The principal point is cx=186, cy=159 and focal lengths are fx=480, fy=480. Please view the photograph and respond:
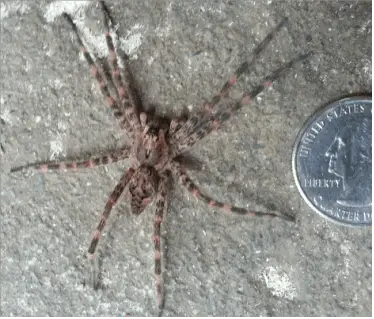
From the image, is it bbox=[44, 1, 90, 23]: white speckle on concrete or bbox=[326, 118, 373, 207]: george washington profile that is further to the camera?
bbox=[44, 1, 90, 23]: white speckle on concrete

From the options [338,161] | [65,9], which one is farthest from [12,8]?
[338,161]

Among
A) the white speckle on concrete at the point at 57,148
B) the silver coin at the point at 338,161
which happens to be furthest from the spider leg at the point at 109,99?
the silver coin at the point at 338,161

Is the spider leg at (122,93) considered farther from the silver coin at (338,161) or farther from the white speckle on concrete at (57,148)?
the silver coin at (338,161)

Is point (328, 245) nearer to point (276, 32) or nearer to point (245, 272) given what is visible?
point (245, 272)

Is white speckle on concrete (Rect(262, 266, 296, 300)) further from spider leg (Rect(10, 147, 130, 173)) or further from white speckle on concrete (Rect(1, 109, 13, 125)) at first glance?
white speckle on concrete (Rect(1, 109, 13, 125))

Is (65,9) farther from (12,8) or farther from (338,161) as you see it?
(338,161)

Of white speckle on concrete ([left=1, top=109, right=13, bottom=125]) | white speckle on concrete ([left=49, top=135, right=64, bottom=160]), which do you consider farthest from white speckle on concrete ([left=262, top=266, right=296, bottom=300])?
white speckle on concrete ([left=1, top=109, right=13, bottom=125])

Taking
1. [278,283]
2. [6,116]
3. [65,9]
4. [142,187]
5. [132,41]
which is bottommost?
[278,283]
